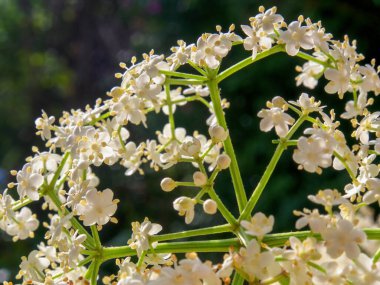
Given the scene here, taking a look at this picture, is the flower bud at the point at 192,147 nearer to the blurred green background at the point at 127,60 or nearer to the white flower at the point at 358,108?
the white flower at the point at 358,108

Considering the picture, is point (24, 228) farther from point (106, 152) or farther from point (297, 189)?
point (297, 189)

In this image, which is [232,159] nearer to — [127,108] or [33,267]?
[127,108]

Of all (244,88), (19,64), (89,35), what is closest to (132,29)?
(89,35)

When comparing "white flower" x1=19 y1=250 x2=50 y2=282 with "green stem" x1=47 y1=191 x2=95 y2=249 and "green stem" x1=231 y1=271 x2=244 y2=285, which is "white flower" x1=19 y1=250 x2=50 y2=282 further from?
"green stem" x1=231 y1=271 x2=244 y2=285

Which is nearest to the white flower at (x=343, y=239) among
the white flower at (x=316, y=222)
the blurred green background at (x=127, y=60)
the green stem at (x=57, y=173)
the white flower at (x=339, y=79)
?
the white flower at (x=316, y=222)

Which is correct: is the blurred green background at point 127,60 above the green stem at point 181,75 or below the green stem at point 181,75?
above

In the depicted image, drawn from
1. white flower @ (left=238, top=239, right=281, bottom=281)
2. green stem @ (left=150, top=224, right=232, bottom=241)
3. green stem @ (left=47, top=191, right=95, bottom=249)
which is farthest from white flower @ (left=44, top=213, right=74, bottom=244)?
white flower @ (left=238, top=239, right=281, bottom=281)
